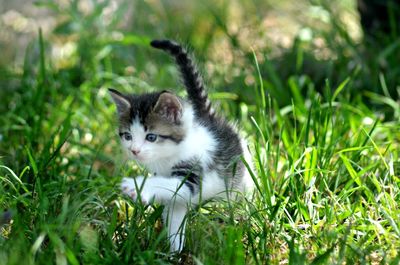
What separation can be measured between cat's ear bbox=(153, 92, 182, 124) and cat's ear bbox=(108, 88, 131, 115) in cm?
19

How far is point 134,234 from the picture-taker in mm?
3262

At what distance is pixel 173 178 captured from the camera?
3537 mm

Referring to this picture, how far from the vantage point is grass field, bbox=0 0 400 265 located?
10.6 ft

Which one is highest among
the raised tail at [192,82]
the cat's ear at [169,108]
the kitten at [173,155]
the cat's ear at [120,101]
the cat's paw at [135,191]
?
the raised tail at [192,82]

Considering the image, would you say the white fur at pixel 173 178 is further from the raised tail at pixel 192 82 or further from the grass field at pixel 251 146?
the raised tail at pixel 192 82

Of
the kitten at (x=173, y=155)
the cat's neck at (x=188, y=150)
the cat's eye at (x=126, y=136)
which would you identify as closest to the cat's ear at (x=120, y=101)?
the kitten at (x=173, y=155)

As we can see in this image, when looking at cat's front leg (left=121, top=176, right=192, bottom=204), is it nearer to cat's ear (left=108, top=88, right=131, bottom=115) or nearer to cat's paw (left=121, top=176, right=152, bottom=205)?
cat's paw (left=121, top=176, right=152, bottom=205)

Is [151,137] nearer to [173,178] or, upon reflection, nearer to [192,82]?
[173,178]

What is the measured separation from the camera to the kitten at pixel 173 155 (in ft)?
11.3

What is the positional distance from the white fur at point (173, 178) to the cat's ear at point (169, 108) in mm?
48

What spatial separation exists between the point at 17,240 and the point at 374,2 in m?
4.52

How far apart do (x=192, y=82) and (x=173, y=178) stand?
2.46 ft

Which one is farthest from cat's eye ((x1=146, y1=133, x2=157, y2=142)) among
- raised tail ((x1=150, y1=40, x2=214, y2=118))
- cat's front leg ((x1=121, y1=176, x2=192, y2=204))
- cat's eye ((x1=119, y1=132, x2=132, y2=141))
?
raised tail ((x1=150, y1=40, x2=214, y2=118))

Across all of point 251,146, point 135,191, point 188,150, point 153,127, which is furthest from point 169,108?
point 251,146
